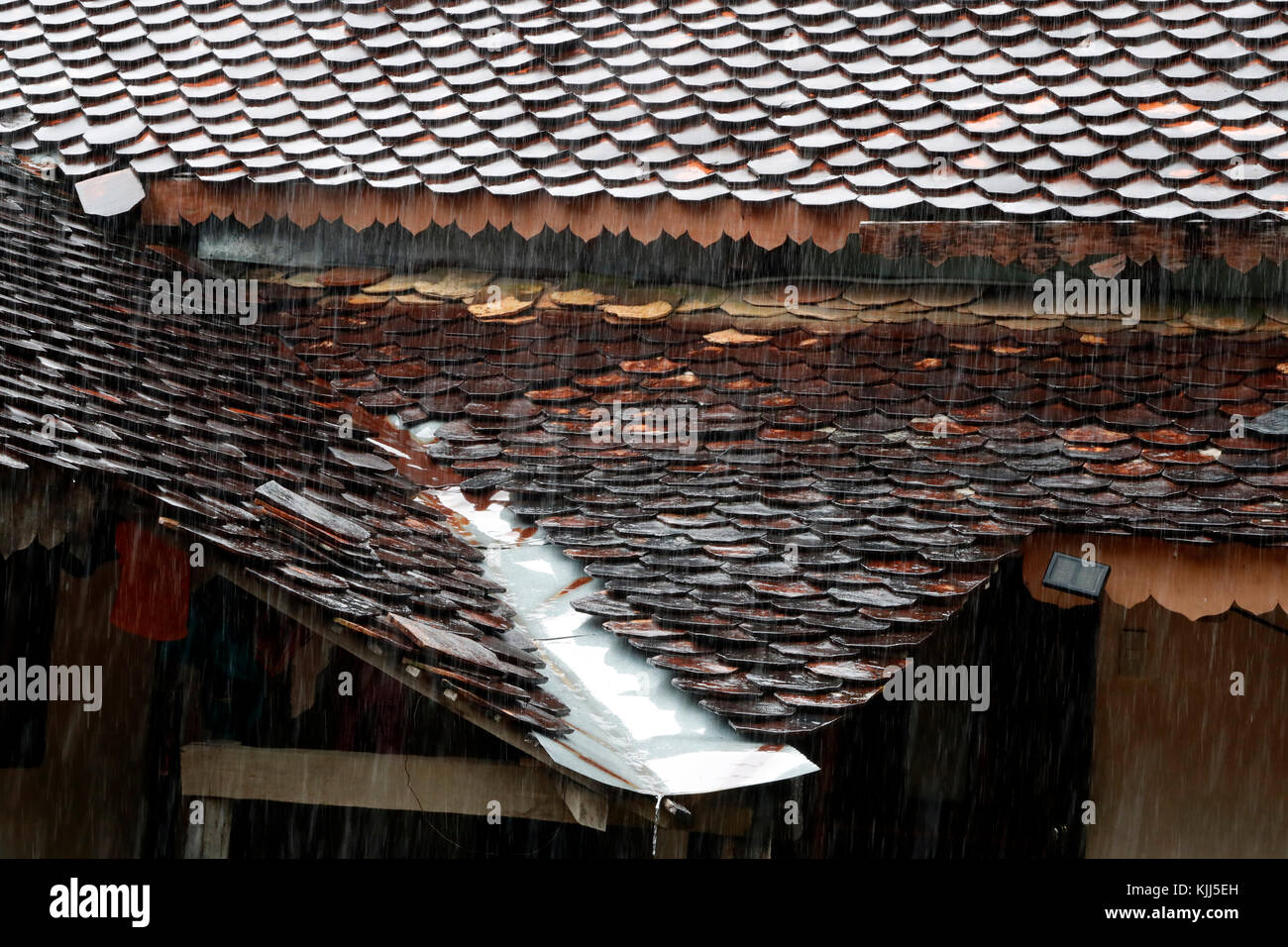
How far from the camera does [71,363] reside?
4559 millimetres

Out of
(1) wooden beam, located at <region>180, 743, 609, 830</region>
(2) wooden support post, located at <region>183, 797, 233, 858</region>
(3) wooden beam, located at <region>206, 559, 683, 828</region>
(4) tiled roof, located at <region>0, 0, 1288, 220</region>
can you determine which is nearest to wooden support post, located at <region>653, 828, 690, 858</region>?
(1) wooden beam, located at <region>180, 743, 609, 830</region>

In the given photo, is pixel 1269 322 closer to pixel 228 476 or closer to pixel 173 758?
pixel 228 476

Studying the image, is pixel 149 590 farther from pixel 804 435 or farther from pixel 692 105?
pixel 692 105

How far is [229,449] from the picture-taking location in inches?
182

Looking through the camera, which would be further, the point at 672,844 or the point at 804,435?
the point at 804,435

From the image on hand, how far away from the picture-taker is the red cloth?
3.92 m

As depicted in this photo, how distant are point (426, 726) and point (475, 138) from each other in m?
2.95

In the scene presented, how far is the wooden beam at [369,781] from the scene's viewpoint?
4070mm

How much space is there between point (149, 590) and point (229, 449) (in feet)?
2.03

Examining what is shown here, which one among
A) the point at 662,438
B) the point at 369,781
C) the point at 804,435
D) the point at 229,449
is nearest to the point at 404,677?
the point at 369,781

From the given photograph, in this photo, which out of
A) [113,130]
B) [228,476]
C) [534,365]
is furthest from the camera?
[113,130]

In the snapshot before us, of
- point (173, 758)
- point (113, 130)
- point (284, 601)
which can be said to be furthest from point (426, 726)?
point (113, 130)

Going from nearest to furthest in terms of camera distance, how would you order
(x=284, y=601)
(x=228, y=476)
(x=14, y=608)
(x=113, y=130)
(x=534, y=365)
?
(x=284, y=601)
(x=228, y=476)
(x=14, y=608)
(x=534, y=365)
(x=113, y=130)

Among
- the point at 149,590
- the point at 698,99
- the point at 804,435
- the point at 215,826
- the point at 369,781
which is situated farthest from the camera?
the point at 698,99
